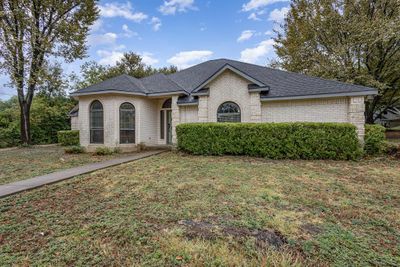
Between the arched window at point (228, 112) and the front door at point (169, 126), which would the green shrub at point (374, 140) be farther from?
the front door at point (169, 126)

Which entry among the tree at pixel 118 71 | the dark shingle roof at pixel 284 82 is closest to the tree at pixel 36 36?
the dark shingle roof at pixel 284 82

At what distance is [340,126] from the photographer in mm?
9266

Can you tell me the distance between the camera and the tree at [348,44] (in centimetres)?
1529

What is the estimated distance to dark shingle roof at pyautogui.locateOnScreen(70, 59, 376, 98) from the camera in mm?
10954

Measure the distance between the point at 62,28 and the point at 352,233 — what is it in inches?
807

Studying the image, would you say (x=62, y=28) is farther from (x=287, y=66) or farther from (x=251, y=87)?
(x=287, y=66)

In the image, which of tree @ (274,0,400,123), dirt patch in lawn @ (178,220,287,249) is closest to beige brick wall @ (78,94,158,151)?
dirt patch in lawn @ (178,220,287,249)

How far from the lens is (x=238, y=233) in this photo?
3299mm

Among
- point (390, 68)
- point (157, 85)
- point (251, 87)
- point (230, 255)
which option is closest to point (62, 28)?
point (157, 85)

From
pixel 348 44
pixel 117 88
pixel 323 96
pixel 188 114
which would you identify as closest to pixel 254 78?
pixel 323 96

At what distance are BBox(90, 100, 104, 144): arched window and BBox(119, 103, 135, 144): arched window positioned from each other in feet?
3.80

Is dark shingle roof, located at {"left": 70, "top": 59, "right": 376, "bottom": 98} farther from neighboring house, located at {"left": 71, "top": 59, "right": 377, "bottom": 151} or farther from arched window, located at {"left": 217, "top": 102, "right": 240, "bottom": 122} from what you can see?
arched window, located at {"left": 217, "top": 102, "right": 240, "bottom": 122}

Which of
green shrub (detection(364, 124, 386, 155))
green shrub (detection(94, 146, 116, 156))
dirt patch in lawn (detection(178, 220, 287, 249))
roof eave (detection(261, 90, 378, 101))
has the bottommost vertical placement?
dirt patch in lawn (detection(178, 220, 287, 249))

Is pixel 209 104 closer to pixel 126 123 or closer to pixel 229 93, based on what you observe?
pixel 229 93
